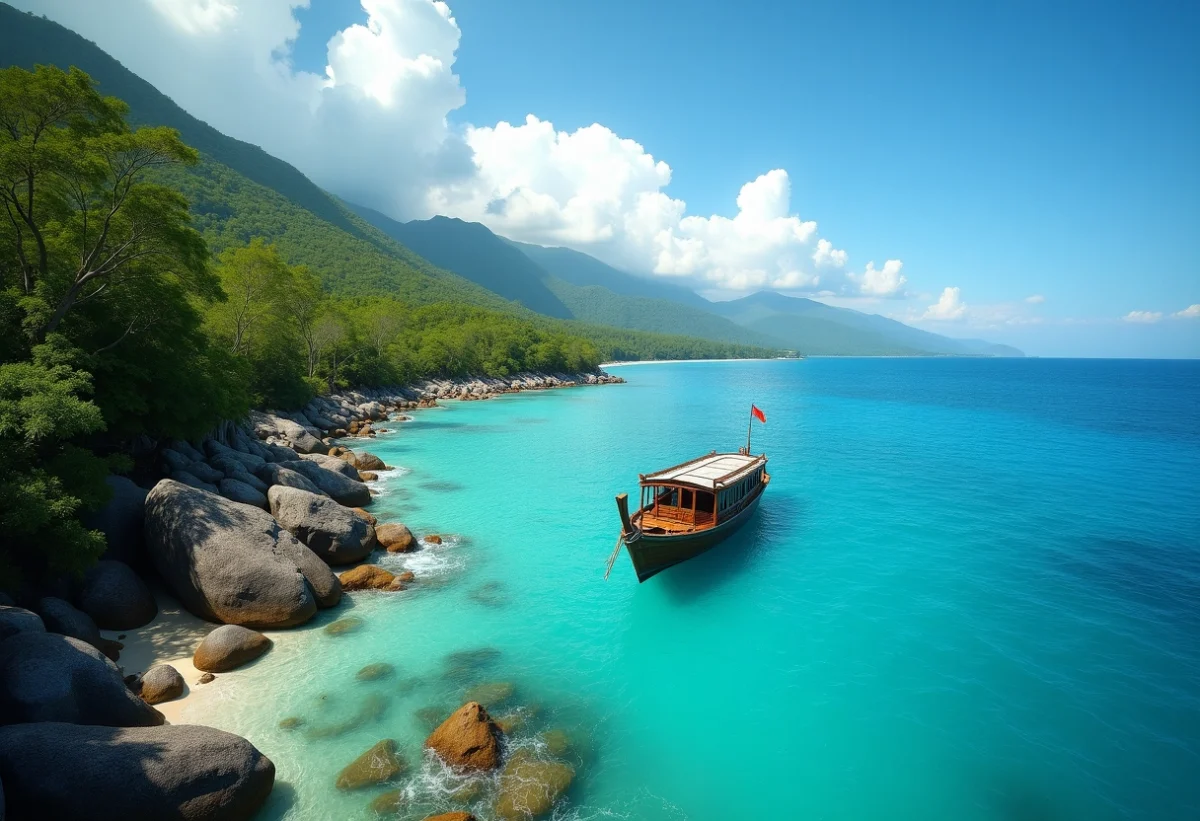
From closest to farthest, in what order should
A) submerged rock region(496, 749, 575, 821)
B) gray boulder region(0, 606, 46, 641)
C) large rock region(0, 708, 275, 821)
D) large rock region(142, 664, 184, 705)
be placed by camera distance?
1. large rock region(0, 708, 275, 821)
2. submerged rock region(496, 749, 575, 821)
3. gray boulder region(0, 606, 46, 641)
4. large rock region(142, 664, 184, 705)

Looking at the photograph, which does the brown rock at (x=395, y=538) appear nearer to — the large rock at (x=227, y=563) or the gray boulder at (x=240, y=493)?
the gray boulder at (x=240, y=493)

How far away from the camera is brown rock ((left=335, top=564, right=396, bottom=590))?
1969cm

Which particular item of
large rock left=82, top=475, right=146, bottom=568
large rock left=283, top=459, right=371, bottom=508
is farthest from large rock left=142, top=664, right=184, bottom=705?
large rock left=283, top=459, right=371, bottom=508

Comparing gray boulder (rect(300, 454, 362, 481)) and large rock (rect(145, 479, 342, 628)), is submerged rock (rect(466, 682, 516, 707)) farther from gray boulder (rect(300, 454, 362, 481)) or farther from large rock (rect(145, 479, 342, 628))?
gray boulder (rect(300, 454, 362, 481))

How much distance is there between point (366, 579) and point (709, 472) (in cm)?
1651

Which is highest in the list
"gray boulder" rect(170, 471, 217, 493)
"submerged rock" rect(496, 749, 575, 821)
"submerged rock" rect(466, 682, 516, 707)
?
"gray boulder" rect(170, 471, 217, 493)

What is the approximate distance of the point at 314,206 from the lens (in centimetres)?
18575

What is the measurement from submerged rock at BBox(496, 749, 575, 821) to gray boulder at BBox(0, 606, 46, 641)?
1063cm

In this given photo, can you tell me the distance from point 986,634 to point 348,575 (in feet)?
75.4

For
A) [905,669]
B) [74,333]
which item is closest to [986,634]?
[905,669]

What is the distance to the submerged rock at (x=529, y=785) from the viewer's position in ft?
34.7

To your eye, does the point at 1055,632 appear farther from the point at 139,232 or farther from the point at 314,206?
the point at 314,206

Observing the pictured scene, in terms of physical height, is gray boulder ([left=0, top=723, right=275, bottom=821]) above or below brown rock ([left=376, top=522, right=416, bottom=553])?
above

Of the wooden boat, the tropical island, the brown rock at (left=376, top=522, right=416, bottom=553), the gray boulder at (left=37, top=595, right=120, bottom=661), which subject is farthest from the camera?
the brown rock at (left=376, top=522, right=416, bottom=553)
